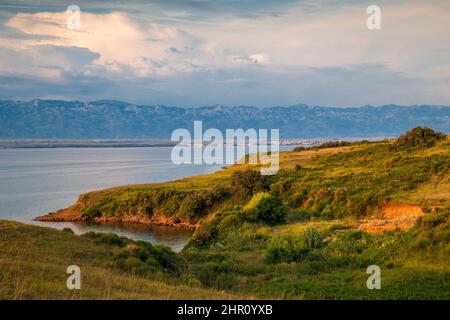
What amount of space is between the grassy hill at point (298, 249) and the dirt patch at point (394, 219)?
0.10 m

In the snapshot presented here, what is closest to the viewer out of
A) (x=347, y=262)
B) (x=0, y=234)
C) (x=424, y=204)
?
(x=0, y=234)

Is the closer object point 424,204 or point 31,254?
point 31,254

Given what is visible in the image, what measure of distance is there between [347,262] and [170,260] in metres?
9.56

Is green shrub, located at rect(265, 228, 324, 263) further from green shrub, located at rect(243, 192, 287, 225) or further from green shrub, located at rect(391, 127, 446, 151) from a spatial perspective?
green shrub, located at rect(391, 127, 446, 151)

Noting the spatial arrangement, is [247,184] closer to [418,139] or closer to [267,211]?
[267,211]

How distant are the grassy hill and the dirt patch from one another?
104 mm

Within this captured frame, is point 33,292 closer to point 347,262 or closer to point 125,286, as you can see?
point 125,286

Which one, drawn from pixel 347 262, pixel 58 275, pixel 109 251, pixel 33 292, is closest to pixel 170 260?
pixel 109 251

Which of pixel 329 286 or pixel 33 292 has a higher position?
pixel 33 292

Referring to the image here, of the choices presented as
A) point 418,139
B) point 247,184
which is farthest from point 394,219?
point 418,139

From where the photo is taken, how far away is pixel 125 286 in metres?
15.4
